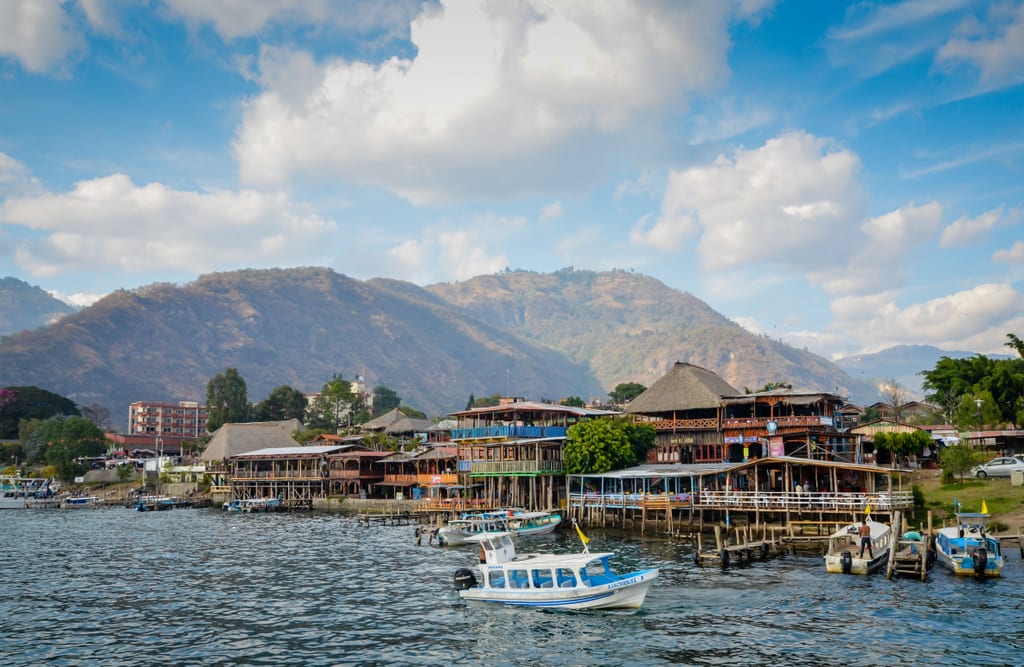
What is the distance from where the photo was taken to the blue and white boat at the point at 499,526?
6250 cm

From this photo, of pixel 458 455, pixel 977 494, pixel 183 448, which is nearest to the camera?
pixel 977 494

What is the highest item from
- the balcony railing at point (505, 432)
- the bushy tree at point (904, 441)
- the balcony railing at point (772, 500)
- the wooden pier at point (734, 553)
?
the balcony railing at point (505, 432)

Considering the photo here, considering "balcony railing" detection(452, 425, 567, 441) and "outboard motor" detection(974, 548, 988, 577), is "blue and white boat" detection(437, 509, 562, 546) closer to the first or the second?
"balcony railing" detection(452, 425, 567, 441)

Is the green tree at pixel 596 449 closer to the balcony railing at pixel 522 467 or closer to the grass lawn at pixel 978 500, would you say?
the balcony railing at pixel 522 467

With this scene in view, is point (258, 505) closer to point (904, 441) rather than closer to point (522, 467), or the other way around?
point (522, 467)

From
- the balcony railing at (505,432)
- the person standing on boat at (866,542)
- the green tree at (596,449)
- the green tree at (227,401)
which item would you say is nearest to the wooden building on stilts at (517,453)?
the balcony railing at (505,432)

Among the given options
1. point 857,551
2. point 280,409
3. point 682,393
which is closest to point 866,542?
point 857,551

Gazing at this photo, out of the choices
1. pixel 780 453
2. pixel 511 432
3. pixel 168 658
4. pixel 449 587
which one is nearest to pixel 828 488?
pixel 780 453

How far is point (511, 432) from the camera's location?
80562 mm

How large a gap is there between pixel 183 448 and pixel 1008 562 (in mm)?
166941

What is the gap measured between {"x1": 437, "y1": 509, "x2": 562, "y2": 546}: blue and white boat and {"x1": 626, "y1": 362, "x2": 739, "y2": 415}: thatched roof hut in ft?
73.0

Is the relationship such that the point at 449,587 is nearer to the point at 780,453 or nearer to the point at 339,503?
the point at 780,453

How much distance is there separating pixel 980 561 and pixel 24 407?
195 m

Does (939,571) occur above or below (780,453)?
below
